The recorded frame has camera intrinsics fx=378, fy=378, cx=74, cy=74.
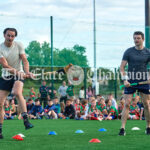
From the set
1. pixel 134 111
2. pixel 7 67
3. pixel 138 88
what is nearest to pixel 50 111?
pixel 134 111

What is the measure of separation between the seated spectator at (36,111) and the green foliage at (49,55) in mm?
2194

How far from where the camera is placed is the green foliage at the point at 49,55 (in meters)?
18.4

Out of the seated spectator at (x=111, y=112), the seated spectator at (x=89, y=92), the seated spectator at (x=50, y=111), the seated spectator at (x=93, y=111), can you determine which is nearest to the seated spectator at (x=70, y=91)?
the seated spectator at (x=89, y=92)

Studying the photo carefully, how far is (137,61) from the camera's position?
825 centimetres

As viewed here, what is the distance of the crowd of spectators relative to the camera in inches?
645

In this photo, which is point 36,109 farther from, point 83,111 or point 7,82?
point 7,82

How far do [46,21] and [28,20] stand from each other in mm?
953

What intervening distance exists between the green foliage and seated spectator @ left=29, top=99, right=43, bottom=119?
2194 millimetres

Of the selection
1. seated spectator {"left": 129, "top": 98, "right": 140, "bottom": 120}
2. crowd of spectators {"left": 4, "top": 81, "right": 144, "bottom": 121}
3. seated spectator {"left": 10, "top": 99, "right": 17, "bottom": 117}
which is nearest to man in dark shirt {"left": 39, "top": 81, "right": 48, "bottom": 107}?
crowd of spectators {"left": 4, "top": 81, "right": 144, "bottom": 121}

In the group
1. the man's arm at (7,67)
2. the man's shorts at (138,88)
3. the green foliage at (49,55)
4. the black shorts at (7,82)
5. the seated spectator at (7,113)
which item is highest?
the green foliage at (49,55)

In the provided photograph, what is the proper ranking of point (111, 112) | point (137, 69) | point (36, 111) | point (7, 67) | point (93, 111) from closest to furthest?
point (7, 67) < point (137, 69) < point (111, 112) < point (93, 111) < point (36, 111)

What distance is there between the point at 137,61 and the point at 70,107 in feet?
30.0

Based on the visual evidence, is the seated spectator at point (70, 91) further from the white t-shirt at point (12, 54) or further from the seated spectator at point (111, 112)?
the white t-shirt at point (12, 54)

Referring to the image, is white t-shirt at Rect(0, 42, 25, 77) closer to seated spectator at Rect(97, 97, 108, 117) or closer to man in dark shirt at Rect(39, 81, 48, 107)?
seated spectator at Rect(97, 97, 108, 117)
